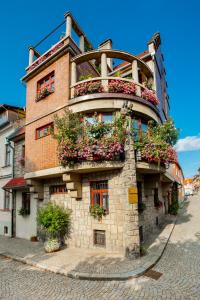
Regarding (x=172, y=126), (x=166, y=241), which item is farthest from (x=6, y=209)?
(x=172, y=126)

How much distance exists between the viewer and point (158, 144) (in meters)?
8.73

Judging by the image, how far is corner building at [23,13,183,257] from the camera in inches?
315

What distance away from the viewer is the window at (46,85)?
10.7 metres

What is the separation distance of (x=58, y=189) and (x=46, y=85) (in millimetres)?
6145

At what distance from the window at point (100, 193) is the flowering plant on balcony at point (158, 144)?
225 centimetres

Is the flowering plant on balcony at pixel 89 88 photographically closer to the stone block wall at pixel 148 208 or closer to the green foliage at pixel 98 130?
the green foliage at pixel 98 130

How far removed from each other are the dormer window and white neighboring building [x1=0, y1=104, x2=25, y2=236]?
4.90 meters

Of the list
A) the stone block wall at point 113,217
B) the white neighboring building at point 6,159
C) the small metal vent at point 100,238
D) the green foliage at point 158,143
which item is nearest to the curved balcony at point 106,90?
the green foliage at point 158,143

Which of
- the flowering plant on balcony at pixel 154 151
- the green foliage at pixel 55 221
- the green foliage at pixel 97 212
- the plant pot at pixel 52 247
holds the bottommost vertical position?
the plant pot at pixel 52 247

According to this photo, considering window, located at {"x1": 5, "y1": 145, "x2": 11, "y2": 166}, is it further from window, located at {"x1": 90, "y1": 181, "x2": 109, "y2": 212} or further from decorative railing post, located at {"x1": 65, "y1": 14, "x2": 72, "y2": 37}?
decorative railing post, located at {"x1": 65, "y1": 14, "x2": 72, "y2": 37}

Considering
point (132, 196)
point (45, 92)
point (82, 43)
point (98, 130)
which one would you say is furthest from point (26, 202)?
point (82, 43)

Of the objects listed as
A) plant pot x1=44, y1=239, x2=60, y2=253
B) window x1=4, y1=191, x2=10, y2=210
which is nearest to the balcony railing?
plant pot x1=44, y1=239, x2=60, y2=253

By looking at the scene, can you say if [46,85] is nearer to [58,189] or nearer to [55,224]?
[58,189]

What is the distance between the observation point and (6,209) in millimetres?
14094
